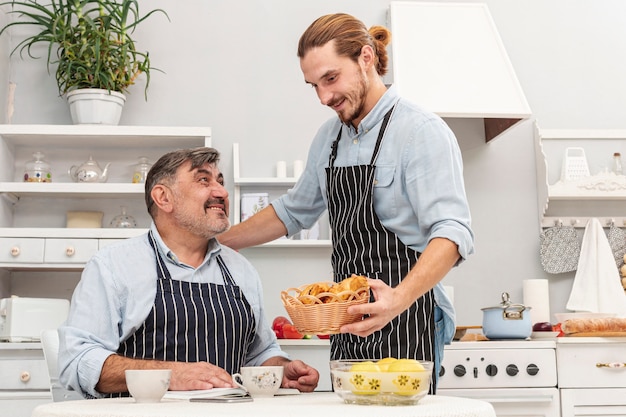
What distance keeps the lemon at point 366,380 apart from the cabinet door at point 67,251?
2.28 metres

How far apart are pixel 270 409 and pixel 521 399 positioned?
205cm

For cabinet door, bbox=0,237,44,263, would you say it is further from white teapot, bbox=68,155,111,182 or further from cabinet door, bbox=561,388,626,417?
cabinet door, bbox=561,388,626,417

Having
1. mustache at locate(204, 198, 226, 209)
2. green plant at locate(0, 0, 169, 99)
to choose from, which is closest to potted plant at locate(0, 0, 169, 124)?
green plant at locate(0, 0, 169, 99)

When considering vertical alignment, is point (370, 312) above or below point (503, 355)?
above

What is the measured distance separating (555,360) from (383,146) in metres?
1.55

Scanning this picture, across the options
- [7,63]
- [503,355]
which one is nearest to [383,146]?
[503,355]

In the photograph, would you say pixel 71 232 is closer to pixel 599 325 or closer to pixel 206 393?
pixel 206 393

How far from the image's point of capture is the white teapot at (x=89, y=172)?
11.8 ft

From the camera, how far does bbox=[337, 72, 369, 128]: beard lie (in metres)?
2.00

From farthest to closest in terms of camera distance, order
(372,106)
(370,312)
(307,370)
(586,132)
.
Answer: (586,132) < (372,106) < (307,370) < (370,312)

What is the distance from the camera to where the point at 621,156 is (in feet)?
12.9

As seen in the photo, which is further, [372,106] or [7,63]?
[7,63]

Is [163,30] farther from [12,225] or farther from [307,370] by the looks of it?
[307,370]

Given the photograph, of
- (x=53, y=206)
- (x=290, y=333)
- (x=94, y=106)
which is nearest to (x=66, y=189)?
(x=53, y=206)
